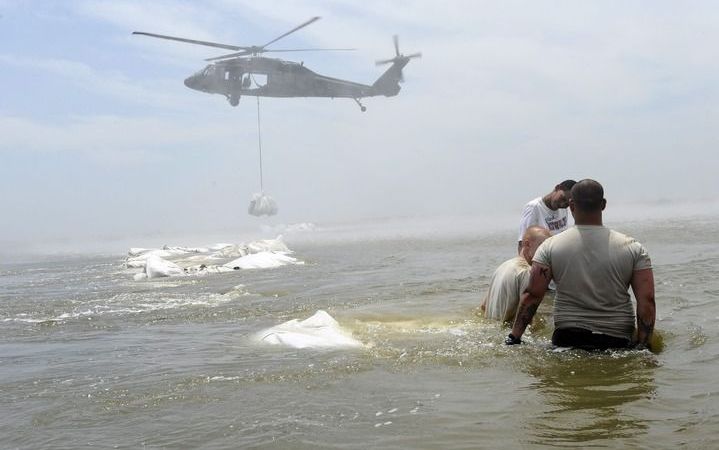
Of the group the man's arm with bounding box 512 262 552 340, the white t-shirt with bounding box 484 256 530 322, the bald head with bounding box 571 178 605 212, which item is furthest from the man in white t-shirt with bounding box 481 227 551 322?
the bald head with bounding box 571 178 605 212

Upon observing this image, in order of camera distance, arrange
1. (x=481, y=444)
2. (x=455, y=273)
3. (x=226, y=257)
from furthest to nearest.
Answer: (x=226, y=257) → (x=455, y=273) → (x=481, y=444)

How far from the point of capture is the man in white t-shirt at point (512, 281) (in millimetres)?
6223

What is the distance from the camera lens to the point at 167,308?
9945 millimetres

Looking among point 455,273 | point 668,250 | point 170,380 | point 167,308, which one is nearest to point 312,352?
point 170,380

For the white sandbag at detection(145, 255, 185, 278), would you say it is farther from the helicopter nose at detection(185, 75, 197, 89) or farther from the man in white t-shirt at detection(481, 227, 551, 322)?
the helicopter nose at detection(185, 75, 197, 89)

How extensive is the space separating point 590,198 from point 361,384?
Answer: 6.80 ft

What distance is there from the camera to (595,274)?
15.4ft

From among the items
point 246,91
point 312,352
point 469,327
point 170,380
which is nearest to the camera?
point 170,380

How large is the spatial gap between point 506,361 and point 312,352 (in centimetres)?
166

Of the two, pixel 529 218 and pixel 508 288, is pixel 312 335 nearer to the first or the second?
pixel 508 288

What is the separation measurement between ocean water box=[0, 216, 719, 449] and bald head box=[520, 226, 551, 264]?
62 centimetres

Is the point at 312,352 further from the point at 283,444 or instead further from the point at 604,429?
the point at 604,429

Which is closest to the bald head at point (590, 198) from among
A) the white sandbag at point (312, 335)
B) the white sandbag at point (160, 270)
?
the white sandbag at point (312, 335)

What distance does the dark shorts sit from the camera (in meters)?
4.78
